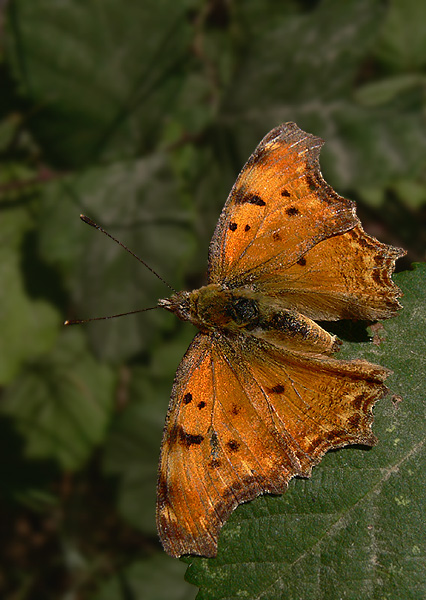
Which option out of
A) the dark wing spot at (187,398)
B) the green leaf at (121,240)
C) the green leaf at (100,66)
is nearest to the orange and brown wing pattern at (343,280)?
the dark wing spot at (187,398)

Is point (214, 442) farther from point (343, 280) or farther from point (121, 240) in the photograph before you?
point (121, 240)

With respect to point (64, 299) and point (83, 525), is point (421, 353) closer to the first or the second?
point (64, 299)

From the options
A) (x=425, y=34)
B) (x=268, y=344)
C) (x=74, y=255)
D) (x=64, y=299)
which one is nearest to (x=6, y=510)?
(x=64, y=299)

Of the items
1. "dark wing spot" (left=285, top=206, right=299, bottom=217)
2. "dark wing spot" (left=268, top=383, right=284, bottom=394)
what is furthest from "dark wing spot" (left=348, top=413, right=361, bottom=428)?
"dark wing spot" (left=285, top=206, right=299, bottom=217)

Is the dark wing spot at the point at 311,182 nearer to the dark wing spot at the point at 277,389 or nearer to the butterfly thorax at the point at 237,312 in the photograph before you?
the butterfly thorax at the point at 237,312

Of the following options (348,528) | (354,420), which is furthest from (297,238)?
(348,528)

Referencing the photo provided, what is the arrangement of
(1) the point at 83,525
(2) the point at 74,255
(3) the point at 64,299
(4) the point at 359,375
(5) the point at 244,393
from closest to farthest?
(4) the point at 359,375
(5) the point at 244,393
(2) the point at 74,255
(3) the point at 64,299
(1) the point at 83,525

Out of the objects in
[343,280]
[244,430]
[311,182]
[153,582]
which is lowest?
[153,582]
